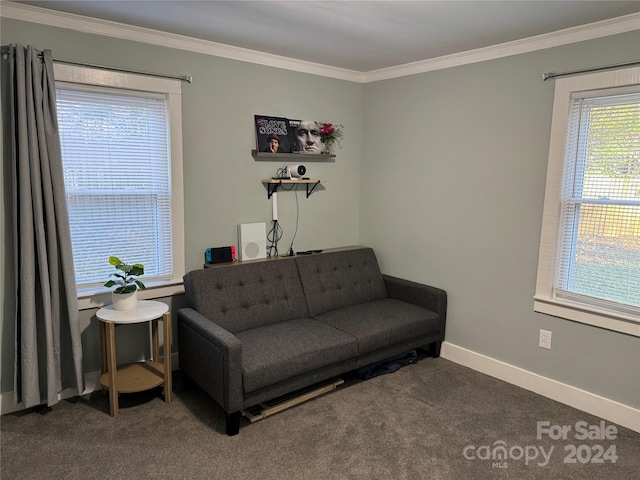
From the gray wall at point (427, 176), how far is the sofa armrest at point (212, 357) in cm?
44

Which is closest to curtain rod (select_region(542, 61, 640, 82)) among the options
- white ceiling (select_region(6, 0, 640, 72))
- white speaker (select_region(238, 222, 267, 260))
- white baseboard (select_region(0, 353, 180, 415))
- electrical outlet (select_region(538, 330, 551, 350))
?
white ceiling (select_region(6, 0, 640, 72))

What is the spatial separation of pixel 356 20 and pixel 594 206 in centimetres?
185

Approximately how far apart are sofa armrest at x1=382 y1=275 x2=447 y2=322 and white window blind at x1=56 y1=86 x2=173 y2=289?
184cm

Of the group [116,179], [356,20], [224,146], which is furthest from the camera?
[224,146]

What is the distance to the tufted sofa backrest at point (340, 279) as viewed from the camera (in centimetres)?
350

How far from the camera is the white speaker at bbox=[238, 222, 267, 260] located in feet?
11.2

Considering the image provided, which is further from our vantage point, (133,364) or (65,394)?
(133,364)

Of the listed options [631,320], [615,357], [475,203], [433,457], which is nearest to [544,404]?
[615,357]

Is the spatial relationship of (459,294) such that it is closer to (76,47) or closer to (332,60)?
(332,60)

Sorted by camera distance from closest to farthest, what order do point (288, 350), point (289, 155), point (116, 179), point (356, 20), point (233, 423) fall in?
point (233, 423) → point (356, 20) → point (288, 350) → point (116, 179) → point (289, 155)

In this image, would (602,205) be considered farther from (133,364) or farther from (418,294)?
(133,364)

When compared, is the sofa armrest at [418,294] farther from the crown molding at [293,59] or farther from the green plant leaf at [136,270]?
the green plant leaf at [136,270]

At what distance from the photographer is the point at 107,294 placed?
9.61 ft

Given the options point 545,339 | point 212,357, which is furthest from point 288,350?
point 545,339
